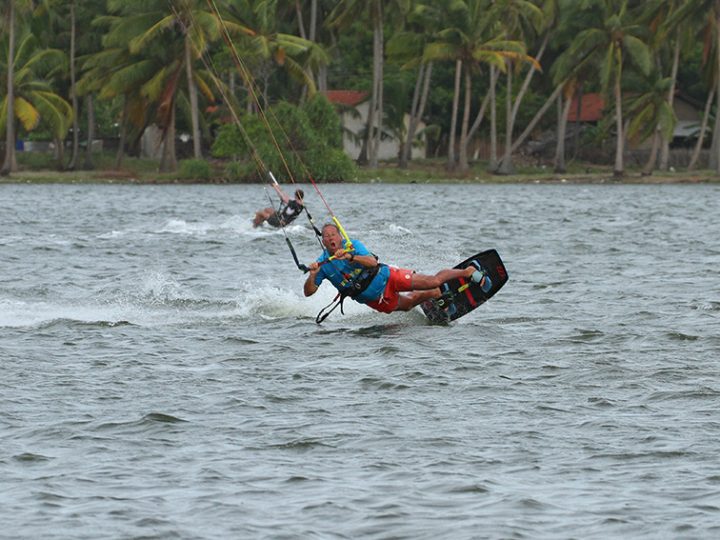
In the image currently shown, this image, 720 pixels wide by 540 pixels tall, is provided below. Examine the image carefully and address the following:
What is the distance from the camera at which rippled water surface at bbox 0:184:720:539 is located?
9602mm

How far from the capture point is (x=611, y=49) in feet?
228

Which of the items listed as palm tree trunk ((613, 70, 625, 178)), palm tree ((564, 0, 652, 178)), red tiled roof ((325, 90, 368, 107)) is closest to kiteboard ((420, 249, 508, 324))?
palm tree ((564, 0, 652, 178))

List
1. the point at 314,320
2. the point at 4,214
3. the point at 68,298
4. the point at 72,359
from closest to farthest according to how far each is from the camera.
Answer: the point at 72,359 < the point at 314,320 < the point at 68,298 < the point at 4,214

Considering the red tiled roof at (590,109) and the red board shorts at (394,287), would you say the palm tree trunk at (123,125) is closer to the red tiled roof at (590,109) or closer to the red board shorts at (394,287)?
the red tiled roof at (590,109)

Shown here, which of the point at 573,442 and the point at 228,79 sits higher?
the point at 228,79

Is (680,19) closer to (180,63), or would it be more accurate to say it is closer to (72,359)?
(180,63)

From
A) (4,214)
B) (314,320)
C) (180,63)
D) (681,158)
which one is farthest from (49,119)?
(314,320)

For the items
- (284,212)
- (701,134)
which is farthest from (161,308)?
(701,134)

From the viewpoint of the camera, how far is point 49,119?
70.5 metres

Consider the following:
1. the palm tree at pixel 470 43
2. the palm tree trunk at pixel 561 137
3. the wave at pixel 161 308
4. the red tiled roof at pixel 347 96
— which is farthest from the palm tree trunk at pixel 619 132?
the wave at pixel 161 308

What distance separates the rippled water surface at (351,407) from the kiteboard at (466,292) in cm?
29

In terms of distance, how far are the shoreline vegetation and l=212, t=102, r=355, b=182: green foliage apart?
1.48 meters

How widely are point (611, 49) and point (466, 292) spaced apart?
2112 inches

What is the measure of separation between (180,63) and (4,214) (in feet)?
80.4
